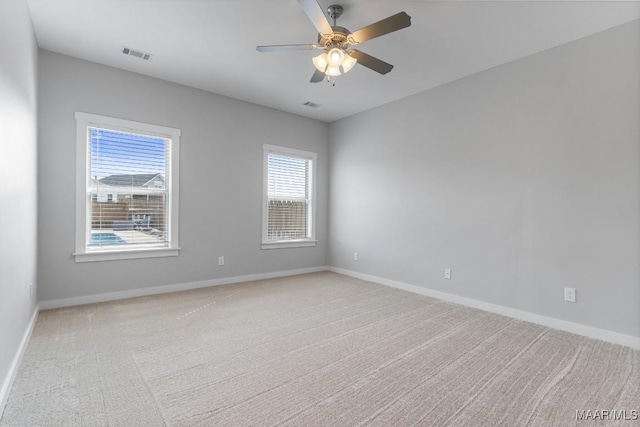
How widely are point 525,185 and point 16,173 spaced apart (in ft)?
14.5

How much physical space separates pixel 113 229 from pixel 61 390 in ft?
7.42

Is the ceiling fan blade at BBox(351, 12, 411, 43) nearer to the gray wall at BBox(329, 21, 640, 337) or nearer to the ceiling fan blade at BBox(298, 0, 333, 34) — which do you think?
the ceiling fan blade at BBox(298, 0, 333, 34)

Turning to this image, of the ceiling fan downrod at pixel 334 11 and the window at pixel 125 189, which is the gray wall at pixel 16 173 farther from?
the ceiling fan downrod at pixel 334 11

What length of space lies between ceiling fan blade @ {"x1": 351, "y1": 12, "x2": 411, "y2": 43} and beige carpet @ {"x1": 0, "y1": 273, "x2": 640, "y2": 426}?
2.40 meters

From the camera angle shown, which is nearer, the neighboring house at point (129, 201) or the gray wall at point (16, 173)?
the gray wall at point (16, 173)

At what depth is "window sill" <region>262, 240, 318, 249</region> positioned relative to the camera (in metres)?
5.05

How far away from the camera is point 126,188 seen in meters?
3.86

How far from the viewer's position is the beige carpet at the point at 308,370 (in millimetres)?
1744

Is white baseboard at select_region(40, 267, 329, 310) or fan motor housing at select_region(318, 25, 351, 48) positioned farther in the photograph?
white baseboard at select_region(40, 267, 329, 310)

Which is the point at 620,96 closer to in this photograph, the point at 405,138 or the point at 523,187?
the point at 523,187

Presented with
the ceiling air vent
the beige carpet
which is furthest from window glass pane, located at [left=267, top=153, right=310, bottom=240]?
the ceiling air vent

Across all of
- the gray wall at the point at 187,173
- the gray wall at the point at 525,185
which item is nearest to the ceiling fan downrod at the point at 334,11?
the gray wall at the point at 525,185

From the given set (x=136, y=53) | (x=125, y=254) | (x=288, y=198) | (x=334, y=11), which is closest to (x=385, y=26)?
(x=334, y=11)

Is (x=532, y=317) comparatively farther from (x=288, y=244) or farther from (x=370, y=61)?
(x=288, y=244)
